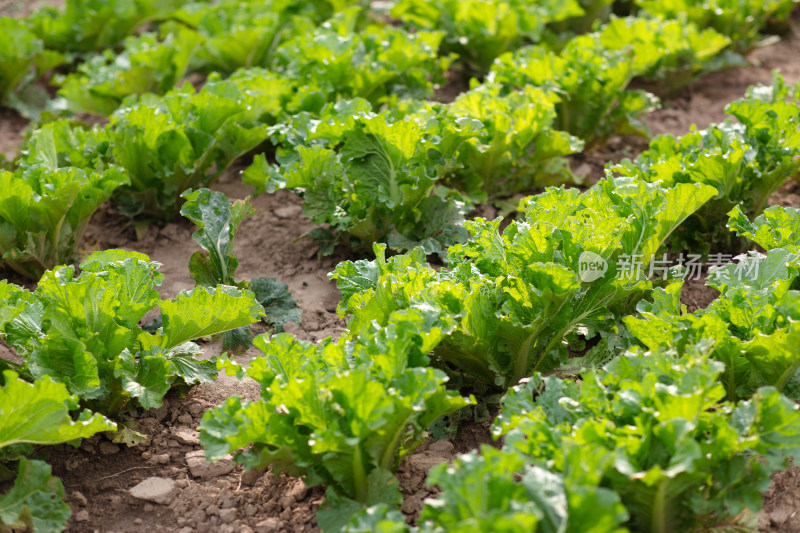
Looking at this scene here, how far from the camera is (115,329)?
3.90 m

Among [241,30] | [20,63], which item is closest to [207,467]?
[241,30]

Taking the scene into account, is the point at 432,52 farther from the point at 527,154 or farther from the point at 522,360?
the point at 522,360

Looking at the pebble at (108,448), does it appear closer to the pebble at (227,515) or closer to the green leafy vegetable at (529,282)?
the pebble at (227,515)

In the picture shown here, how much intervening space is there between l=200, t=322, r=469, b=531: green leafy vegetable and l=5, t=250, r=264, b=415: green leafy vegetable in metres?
0.58

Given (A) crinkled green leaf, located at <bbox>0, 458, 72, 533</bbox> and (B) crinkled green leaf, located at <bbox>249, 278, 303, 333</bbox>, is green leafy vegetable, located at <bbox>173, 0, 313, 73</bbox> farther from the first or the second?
A: (A) crinkled green leaf, located at <bbox>0, 458, 72, 533</bbox>

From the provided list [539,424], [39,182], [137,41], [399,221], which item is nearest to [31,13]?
[137,41]

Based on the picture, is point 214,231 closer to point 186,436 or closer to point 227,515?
point 186,436

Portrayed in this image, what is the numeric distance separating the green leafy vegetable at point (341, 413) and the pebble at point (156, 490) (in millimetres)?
559

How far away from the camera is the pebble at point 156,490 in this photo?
3.73 metres

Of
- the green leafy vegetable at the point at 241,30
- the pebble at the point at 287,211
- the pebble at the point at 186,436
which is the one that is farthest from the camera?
the green leafy vegetable at the point at 241,30

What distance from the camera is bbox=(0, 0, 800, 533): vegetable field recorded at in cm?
316

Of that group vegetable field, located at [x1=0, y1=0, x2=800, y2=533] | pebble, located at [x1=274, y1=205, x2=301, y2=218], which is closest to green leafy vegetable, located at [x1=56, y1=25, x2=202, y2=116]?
vegetable field, located at [x1=0, y1=0, x2=800, y2=533]

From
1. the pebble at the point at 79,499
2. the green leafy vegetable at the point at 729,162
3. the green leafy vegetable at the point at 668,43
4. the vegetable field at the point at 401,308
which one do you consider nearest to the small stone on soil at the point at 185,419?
the vegetable field at the point at 401,308

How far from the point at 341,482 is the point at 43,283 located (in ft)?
5.41
